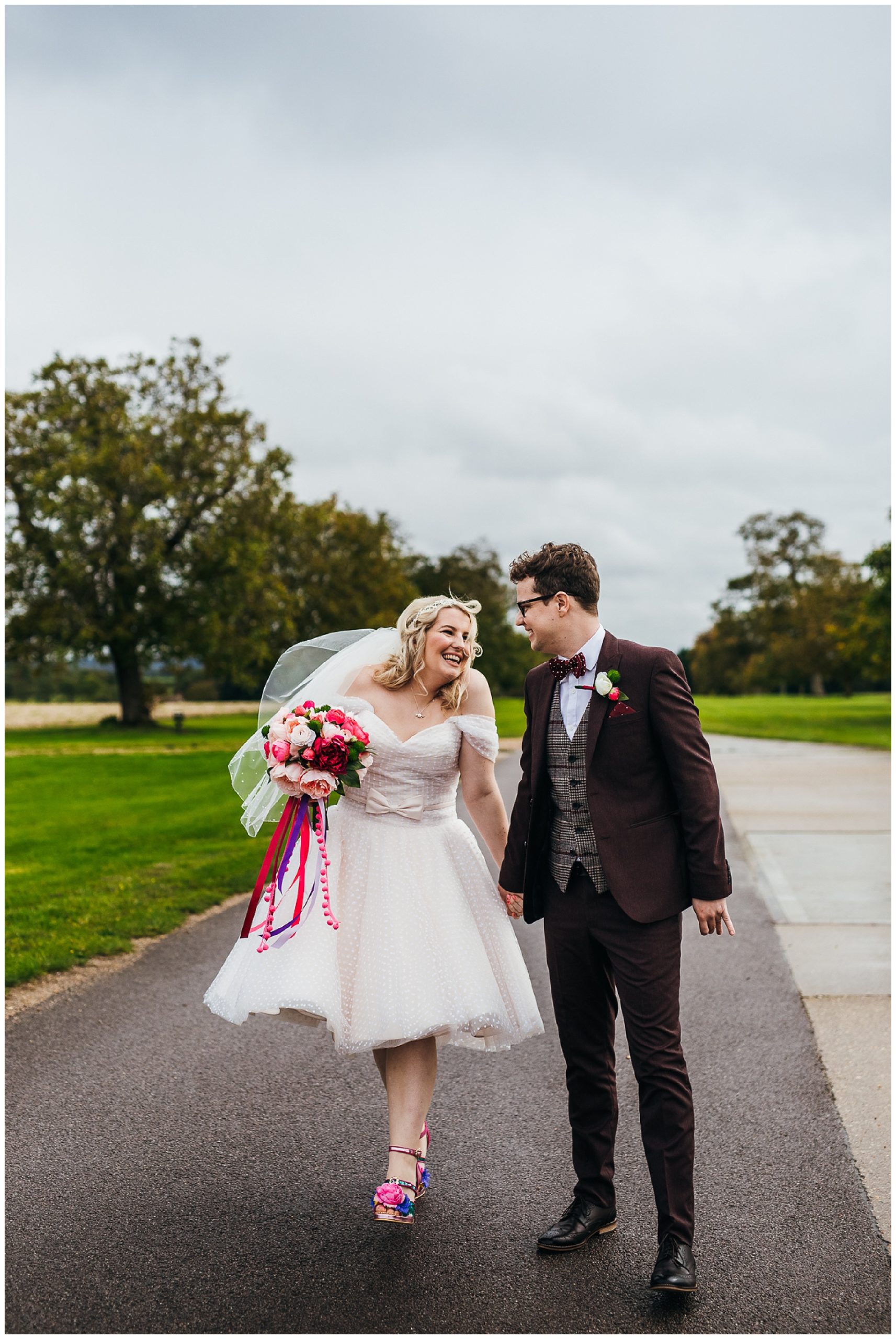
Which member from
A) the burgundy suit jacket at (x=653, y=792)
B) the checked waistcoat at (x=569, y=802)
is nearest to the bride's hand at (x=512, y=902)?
the checked waistcoat at (x=569, y=802)

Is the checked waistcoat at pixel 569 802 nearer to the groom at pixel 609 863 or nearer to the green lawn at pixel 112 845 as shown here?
the groom at pixel 609 863

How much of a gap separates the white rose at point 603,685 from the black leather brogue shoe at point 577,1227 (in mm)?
1755

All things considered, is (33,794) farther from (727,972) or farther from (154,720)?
(154,720)

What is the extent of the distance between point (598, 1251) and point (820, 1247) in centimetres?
73

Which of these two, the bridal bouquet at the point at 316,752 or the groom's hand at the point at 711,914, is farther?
the bridal bouquet at the point at 316,752

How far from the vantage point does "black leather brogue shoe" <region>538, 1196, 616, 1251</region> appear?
3.65m

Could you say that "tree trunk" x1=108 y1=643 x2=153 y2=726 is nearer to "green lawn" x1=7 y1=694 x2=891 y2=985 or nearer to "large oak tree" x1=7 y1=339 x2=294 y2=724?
"large oak tree" x1=7 y1=339 x2=294 y2=724

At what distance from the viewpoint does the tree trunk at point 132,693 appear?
4388 centimetres

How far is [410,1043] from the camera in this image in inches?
162

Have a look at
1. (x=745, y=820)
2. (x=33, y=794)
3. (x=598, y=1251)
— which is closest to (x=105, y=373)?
(x=33, y=794)

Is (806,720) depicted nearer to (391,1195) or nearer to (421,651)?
(421,651)

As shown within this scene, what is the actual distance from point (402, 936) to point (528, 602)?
1.30 metres

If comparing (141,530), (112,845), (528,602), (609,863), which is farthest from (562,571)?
(141,530)

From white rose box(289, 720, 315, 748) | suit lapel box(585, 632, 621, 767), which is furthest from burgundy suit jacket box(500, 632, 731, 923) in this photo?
white rose box(289, 720, 315, 748)
